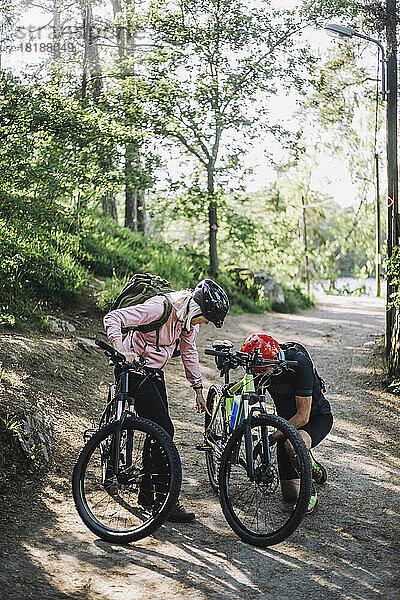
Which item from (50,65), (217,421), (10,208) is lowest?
(217,421)

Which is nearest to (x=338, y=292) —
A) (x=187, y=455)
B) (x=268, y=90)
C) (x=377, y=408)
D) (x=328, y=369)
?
(x=268, y=90)

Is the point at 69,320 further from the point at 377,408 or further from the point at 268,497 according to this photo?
the point at 268,497

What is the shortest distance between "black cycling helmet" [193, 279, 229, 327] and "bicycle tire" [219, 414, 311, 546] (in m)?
0.68

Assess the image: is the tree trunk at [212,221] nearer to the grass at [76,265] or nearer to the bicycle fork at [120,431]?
the grass at [76,265]

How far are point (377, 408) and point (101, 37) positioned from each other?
1275cm

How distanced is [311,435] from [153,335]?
4.33 ft

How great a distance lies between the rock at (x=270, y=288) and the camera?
17031 millimetres

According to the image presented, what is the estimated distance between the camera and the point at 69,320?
9742 millimetres

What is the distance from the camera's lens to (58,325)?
362 inches

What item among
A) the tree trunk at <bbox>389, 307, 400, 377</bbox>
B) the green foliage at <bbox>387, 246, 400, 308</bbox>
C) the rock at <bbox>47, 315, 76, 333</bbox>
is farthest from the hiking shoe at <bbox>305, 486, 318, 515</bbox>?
the rock at <bbox>47, 315, 76, 333</bbox>

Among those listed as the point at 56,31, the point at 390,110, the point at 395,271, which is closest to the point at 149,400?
the point at 395,271

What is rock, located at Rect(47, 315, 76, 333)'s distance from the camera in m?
9.02

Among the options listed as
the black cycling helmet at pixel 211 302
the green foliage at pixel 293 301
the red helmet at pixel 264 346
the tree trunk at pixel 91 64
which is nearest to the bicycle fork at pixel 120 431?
the black cycling helmet at pixel 211 302

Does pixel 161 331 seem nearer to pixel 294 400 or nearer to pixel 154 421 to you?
pixel 154 421
